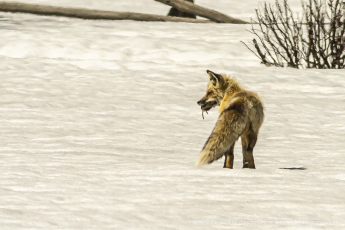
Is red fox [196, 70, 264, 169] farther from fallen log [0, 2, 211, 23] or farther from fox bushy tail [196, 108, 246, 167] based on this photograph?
fallen log [0, 2, 211, 23]

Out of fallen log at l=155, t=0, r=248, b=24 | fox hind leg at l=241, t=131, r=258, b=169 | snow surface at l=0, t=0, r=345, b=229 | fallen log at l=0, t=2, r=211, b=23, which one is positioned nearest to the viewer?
snow surface at l=0, t=0, r=345, b=229

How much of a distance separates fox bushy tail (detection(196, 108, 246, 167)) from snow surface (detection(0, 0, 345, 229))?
157mm

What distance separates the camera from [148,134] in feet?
27.8

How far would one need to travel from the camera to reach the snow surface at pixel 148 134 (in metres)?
4.48

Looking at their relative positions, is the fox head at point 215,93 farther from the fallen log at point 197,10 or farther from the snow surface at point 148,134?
the fallen log at point 197,10

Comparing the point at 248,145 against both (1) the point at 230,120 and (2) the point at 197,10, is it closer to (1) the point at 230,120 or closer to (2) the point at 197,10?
(1) the point at 230,120

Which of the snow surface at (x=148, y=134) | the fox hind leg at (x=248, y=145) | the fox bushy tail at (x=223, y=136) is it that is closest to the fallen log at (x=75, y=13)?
the snow surface at (x=148, y=134)

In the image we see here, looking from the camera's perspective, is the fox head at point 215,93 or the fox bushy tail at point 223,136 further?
the fox head at point 215,93

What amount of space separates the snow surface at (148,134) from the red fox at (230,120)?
169 mm

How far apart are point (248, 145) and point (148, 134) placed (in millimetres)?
2618

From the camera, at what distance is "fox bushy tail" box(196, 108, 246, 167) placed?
5.62 metres

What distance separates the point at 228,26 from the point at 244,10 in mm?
7078

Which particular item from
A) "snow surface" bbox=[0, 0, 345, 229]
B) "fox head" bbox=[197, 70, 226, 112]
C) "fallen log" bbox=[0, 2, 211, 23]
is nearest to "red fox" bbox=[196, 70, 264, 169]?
"fox head" bbox=[197, 70, 226, 112]

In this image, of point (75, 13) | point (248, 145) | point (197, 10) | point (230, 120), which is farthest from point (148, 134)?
point (197, 10)
